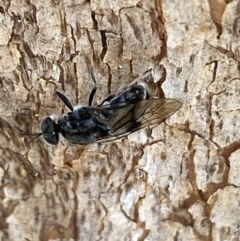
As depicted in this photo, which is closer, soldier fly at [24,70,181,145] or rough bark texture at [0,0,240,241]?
rough bark texture at [0,0,240,241]

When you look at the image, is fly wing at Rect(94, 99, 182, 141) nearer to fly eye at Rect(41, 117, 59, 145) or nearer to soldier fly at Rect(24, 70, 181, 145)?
soldier fly at Rect(24, 70, 181, 145)

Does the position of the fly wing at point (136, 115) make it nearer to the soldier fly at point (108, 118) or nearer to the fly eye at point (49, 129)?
the soldier fly at point (108, 118)

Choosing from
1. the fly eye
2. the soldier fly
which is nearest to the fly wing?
the soldier fly

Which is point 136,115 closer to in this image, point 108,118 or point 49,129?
point 108,118

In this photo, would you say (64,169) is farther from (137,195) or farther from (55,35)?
(55,35)

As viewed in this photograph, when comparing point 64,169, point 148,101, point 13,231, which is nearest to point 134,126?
point 148,101

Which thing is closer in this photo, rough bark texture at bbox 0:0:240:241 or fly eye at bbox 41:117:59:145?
rough bark texture at bbox 0:0:240:241
